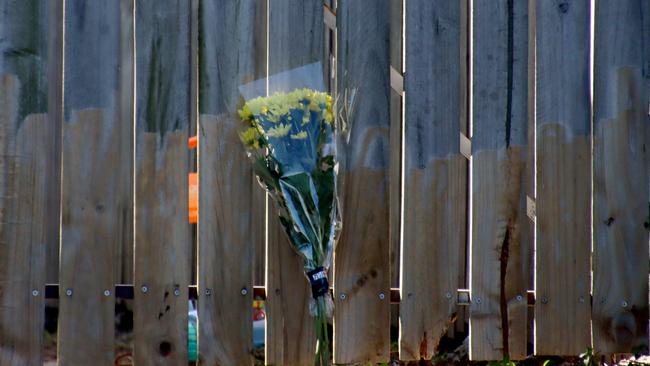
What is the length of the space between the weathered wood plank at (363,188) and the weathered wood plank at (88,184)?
839 mm

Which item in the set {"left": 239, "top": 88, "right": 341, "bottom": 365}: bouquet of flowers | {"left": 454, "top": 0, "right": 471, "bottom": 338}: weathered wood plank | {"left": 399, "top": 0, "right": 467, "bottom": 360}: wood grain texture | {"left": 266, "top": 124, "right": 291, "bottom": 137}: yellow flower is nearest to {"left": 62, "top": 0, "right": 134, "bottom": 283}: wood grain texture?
{"left": 239, "top": 88, "right": 341, "bottom": 365}: bouquet of flowers

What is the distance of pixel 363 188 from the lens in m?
3.36

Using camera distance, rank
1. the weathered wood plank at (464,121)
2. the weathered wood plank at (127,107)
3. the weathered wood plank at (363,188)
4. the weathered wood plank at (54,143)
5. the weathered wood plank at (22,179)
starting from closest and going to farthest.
→ the weathered wood plank at (22,179)
the weathered wood plank at (363,188)
the weathered wood plank at (464,121)
the weathered wood plank at (54,143)
the weathered wood plank at (127,107)

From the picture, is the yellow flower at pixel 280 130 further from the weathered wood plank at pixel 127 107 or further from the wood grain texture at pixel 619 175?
the weathered wood plank at pixel 127 107

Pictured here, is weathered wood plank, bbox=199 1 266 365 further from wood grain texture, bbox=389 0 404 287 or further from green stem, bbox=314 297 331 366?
wood grain texture, bbox=389 0 404 287

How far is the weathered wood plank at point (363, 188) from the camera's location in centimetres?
335

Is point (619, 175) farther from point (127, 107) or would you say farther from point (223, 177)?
point (127, 107)

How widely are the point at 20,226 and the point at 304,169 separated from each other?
1.08m

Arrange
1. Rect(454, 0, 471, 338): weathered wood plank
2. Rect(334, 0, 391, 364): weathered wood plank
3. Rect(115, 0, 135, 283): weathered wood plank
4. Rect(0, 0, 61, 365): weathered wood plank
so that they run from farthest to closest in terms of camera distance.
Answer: Rect(115, 0, 135, 283): weathered wood plank → Rect(454, 0, 471, 338): weathered wood plank → Rect(334, 0, 391, 364): weathered wood plank → Rect(0, 0, 61, 365): weathered wood plank

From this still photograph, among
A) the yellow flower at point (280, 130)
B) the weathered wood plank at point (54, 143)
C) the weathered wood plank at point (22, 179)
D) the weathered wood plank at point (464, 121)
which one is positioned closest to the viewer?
the yellow flower at point (280, 130)

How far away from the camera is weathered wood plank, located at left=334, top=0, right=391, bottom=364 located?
3350 millimetres

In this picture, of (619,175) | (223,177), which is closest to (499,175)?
(619,175)

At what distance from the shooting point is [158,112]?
3.27 metres

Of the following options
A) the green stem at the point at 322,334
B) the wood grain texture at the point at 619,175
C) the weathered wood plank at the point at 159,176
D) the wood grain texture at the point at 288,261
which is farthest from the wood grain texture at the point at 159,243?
the wood grain texture at the point at 619,175
